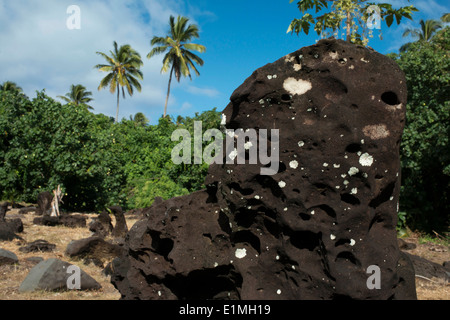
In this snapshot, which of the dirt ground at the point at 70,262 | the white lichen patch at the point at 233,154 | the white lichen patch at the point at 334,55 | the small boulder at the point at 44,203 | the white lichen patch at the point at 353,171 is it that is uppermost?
the white lichen patch at the point at 334,55

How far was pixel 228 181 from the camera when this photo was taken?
3.58 m

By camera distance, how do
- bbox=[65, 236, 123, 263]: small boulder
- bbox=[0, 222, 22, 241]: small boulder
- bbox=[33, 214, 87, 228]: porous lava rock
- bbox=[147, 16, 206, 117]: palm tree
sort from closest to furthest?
bbox=[65, 236, 123, 263]: small boulder, bbox=[0, 222, 22, 241]: small boulder, bbox=[33, 214, 87, 228]: porous lava rock, bbox=[147, 16, 206, 117]: palm tree

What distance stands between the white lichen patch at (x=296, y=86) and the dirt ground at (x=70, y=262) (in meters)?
4.21

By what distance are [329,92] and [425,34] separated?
3278cm

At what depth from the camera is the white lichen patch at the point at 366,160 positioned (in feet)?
10.6

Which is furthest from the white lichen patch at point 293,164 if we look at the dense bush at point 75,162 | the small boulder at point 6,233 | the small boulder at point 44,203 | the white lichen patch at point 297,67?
the small boulder at point 44,203

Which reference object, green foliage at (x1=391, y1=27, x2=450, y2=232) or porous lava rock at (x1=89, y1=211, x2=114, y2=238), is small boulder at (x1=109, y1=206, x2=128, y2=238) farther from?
green foliage at (x1=391, y1=27, x2=450, y2=232)

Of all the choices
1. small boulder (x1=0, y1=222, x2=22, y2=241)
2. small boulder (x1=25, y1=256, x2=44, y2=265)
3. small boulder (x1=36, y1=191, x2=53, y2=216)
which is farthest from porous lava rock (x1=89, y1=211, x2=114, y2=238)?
small boulder (x1=36, y1=191, x2=53, y2=216)

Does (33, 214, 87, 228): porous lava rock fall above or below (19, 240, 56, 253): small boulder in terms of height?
above

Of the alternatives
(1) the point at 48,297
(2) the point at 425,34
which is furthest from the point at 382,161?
(2) the point at 425,34

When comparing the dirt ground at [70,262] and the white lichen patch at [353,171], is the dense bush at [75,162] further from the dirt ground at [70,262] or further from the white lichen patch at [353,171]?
the white lichen patch at [353,171]

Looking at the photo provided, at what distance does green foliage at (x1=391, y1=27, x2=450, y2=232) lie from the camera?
11641 mm

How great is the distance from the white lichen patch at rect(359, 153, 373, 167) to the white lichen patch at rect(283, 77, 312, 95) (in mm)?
733

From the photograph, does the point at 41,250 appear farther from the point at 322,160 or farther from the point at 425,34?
the point at 425,34
